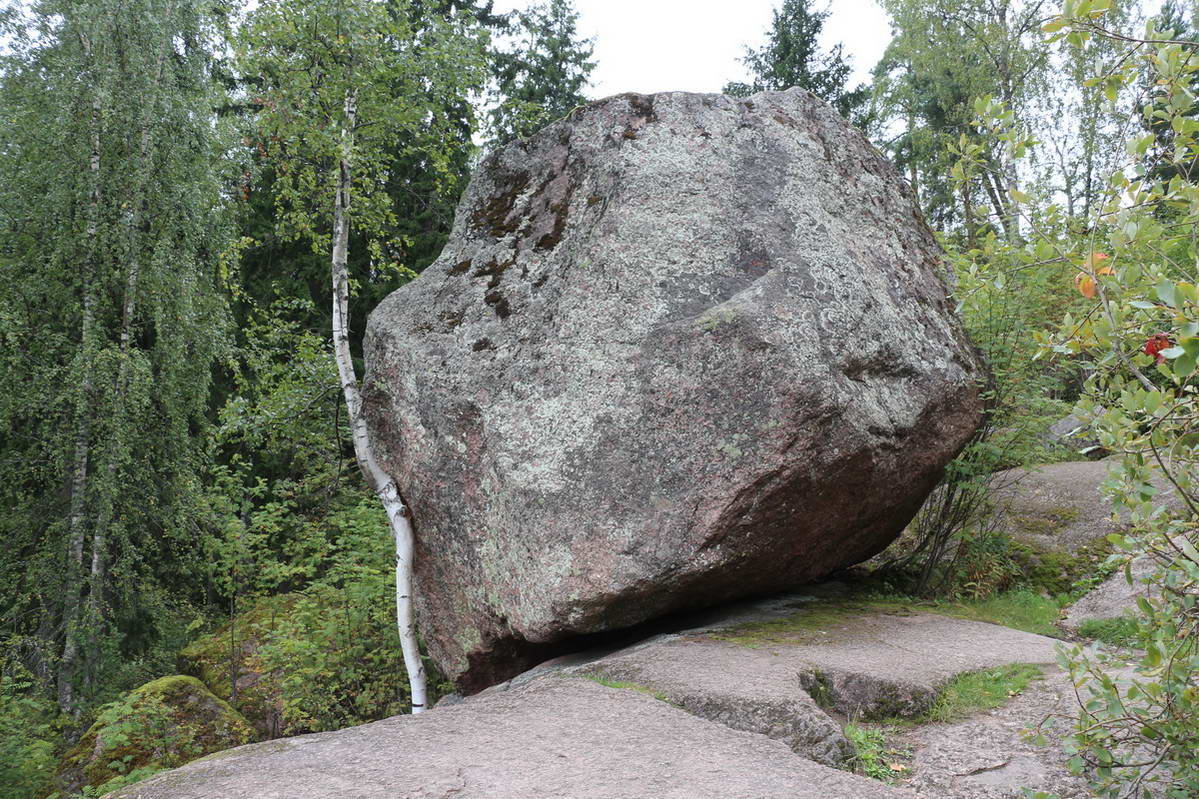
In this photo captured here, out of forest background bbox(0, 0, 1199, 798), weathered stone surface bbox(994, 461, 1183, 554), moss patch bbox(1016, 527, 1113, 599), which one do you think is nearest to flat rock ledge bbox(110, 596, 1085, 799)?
forest background bbox(0, 0, 1199, 798)

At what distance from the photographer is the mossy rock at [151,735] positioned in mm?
6660

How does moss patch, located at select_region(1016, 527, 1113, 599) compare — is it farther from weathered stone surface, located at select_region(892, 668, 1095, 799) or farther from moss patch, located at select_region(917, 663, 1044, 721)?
weathered stone surface, located at select_region(892, 668, 1095, 799)

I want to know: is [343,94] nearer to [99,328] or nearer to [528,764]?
[99,328]

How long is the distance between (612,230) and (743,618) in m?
2.81

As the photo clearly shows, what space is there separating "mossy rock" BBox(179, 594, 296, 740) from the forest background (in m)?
0.05

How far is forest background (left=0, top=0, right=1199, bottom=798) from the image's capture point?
6508 mm

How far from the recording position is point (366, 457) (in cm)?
683

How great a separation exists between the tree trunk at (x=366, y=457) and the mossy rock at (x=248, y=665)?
1766mm

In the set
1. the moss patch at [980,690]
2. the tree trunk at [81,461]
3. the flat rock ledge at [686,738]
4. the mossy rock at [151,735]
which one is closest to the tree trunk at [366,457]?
the flat rock ledge at [686,738]

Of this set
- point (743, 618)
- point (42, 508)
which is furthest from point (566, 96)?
point (743, 618)

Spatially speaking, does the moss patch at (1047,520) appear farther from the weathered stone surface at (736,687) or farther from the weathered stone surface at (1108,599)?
the weathered stone surface at (736,687)

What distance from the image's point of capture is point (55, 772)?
22.5 ft

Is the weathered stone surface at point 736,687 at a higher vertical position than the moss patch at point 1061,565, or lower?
higher

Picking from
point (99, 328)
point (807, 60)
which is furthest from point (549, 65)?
point (99, 328)
